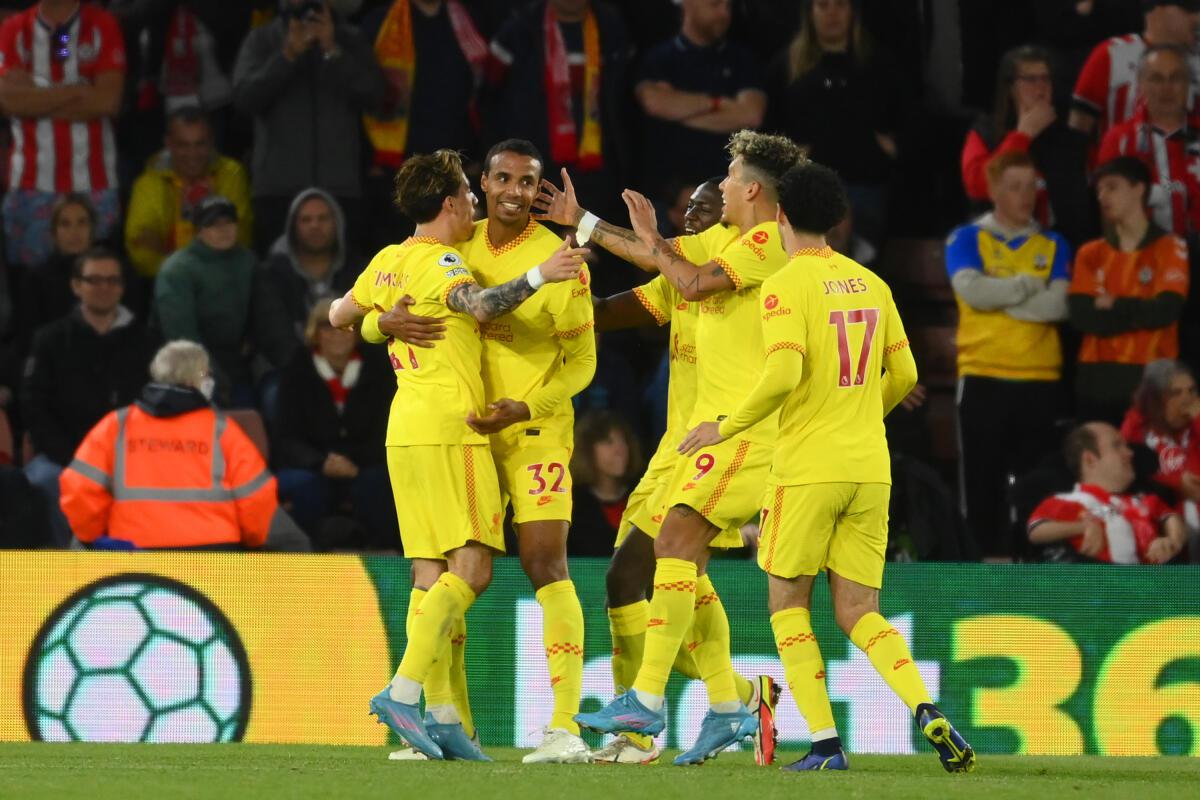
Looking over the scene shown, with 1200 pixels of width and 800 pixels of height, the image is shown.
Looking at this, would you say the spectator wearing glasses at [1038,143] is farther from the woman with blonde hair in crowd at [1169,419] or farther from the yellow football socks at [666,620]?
the yellow football socks at [666,620]

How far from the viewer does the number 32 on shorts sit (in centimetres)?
870

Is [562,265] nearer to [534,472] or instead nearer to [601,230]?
[601,230]

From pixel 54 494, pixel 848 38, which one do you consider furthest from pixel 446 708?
pixel 848 38

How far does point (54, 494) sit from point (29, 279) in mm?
1788

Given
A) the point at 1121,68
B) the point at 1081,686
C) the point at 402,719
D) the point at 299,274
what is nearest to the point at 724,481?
the point at 402,719

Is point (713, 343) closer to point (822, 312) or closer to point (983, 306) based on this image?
point (822, 312)

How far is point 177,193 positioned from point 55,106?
0.88 meters

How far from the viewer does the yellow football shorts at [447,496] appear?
853 centimetres

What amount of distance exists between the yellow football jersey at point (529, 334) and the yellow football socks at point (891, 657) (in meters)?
1.58

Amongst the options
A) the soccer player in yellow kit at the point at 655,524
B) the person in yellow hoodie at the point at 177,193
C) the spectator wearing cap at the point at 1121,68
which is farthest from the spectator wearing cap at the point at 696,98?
the soccer player in yellow kit at the point at 655,524

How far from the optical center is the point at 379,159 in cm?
1363

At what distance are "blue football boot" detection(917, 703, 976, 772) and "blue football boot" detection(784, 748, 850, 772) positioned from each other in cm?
38

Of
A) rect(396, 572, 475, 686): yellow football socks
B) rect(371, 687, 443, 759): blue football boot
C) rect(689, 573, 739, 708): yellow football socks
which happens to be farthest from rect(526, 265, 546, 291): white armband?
rect(371, 687, 443, 759): blue football boot

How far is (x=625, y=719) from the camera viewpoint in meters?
8.34
